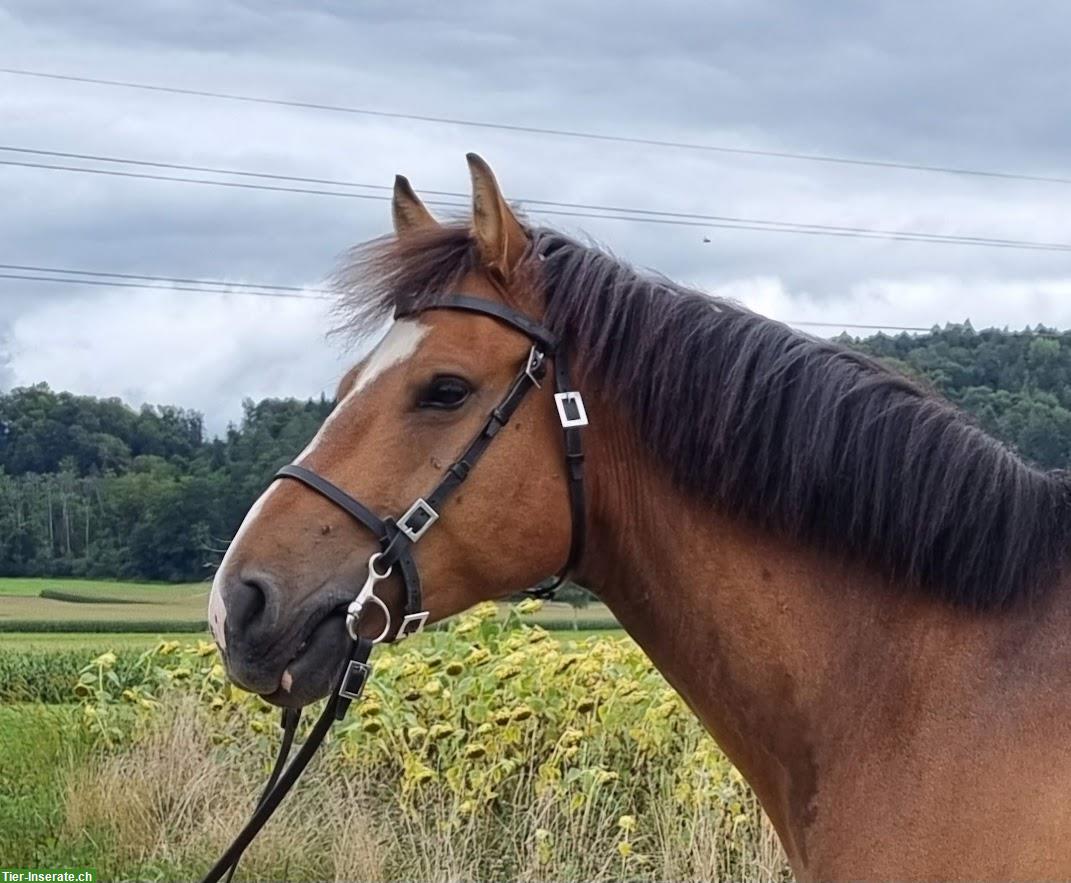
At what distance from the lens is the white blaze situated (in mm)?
2834

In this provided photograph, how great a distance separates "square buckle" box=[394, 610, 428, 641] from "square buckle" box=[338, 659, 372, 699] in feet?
0.37

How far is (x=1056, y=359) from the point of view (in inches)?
370

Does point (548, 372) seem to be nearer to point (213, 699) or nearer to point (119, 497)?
point (213, 699)

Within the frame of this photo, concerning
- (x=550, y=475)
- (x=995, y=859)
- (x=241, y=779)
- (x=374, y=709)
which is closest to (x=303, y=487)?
(x=550, y=475)

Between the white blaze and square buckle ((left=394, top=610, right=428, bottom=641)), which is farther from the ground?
the white blaze

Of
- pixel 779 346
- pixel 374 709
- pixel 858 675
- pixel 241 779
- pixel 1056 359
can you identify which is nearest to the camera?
pixel 858 675

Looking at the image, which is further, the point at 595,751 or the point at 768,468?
the point at 595,751

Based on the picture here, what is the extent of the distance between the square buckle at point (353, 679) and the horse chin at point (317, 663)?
30mm

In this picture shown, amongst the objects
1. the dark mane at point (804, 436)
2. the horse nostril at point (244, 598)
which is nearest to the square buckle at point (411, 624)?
the horse nostril at point (244, 598)

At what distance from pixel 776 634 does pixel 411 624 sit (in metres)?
0.89

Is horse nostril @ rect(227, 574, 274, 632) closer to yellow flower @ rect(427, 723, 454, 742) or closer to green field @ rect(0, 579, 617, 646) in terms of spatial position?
yellow flower @ rect(427, 723, 454, 742)

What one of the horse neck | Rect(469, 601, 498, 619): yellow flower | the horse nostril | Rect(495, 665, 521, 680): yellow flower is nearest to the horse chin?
the horse nostril

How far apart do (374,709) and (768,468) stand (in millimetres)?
4343

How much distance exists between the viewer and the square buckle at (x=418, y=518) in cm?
289
